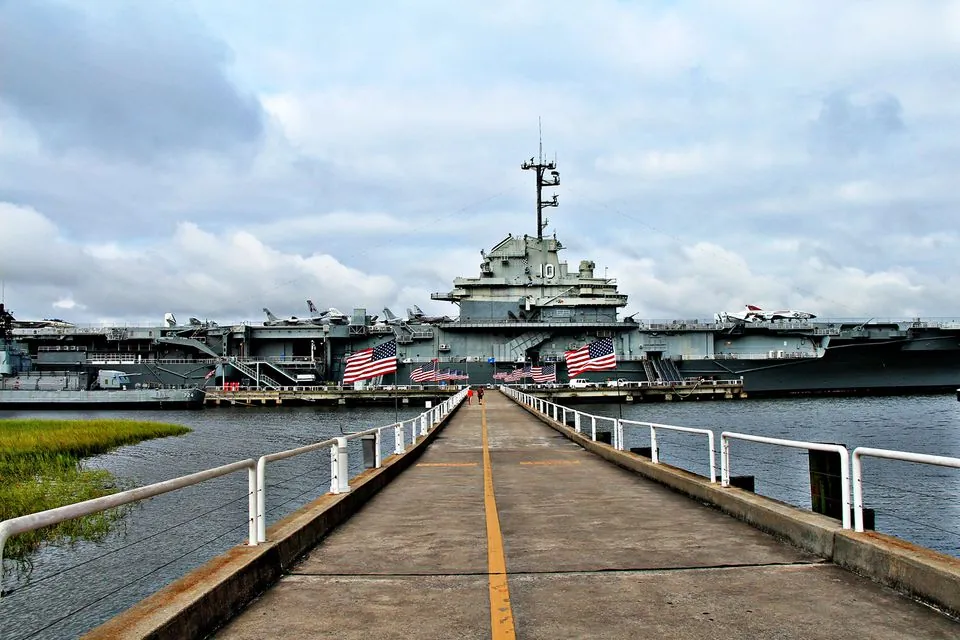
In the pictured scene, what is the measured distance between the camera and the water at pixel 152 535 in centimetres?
859

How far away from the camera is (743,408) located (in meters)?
47.9

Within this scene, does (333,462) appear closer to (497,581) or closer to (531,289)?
(497,581)

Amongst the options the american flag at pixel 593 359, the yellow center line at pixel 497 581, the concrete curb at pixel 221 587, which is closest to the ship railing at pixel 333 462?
the concrete curb at pixel 221 587

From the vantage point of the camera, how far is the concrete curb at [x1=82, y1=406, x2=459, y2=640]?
12.8ft

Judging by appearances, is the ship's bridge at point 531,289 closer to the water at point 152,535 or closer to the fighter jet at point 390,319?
the fighter jet at point 390,319

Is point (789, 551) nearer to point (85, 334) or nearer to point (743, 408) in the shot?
point (743, 408)

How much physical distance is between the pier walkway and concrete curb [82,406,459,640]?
0.41 ft

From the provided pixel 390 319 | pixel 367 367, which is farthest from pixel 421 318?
pixel 367 367

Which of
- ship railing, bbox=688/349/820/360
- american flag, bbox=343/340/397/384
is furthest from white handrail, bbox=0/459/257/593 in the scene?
ship railing, bbox=688/349/820/360

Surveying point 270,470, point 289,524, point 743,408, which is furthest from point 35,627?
point 743,408

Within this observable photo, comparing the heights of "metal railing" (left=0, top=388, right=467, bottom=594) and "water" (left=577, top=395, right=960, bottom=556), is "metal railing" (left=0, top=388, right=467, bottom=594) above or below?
above

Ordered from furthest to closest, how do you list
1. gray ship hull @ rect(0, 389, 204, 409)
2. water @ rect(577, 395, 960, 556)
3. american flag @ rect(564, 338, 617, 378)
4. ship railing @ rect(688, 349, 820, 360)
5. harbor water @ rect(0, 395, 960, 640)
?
ship railing @ rect(688, 349, 820, 360)
gray ship hull @ rect(0, 389, 204, 409)
american flag @ rect(564, 338, 617, 378)
water @ rect(577, 395, 960, 556)
harbor water @ rect(0, 395, 960, 640)

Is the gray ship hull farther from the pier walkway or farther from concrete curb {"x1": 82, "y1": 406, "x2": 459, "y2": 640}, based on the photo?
concrete curb {"x1": 82, "y1": 406, "x2": 459, "y2": 640}

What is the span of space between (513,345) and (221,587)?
187 ft
